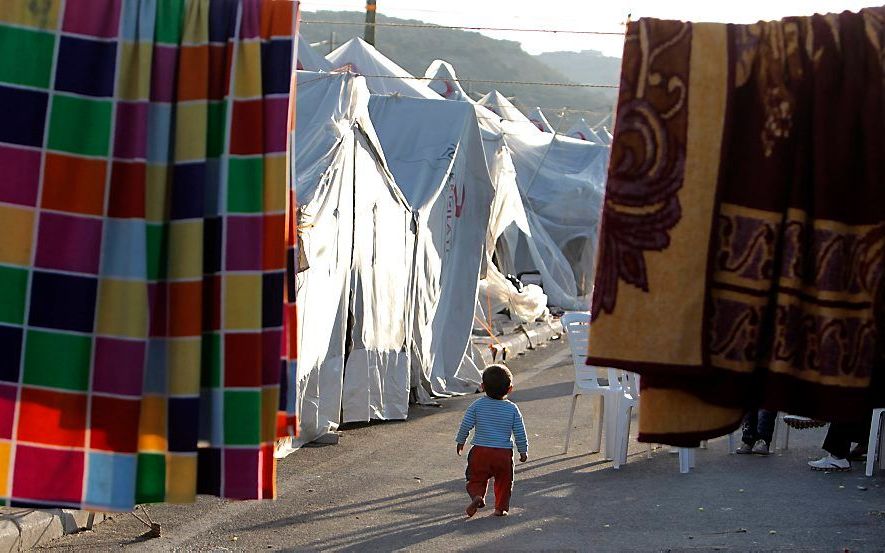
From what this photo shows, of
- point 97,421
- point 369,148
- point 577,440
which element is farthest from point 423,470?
point 97,421

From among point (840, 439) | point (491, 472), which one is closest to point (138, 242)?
point (491, 472)

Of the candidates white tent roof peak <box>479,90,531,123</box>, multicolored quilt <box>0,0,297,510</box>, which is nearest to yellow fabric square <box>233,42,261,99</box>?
multicolored quilt <box>0,0,297,510</box>

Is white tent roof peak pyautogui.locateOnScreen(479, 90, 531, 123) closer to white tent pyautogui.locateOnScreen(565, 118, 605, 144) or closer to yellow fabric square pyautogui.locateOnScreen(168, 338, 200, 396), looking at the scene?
white tent pyautogui.locateOnScreen(565, 118, 605, 144)

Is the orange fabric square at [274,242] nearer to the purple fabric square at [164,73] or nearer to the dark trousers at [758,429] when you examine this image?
the purple fabric square at [164,73]

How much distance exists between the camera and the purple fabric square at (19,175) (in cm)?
389

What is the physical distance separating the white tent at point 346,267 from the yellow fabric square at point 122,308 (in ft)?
20.1

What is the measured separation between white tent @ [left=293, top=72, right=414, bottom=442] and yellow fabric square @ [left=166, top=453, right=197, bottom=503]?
6135mm

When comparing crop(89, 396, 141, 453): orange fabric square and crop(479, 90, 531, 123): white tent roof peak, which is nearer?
crop(89, 396, 141, 453): orange fabric square

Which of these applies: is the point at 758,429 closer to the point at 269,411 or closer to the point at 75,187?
the point at 269,411

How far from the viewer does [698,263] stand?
3.44m

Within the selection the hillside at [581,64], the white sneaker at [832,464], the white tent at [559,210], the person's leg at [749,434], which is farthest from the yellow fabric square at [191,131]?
the hillside at [581,64]

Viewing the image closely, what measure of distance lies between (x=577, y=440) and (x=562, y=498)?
2.83 metres

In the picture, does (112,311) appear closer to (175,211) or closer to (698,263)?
(175,211)

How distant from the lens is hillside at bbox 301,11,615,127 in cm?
11000
